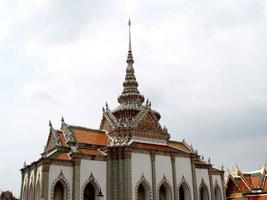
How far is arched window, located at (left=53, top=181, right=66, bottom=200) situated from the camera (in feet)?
97.0

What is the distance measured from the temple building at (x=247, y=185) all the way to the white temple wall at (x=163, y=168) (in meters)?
15.8

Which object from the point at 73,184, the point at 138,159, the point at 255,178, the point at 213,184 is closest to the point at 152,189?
the point at 138,159

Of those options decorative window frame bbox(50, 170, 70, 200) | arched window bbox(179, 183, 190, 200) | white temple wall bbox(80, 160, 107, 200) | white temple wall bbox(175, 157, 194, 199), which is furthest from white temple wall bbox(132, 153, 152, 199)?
decorative window frame bbox(50, 170, 70, 200)

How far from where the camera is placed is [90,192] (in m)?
31.4

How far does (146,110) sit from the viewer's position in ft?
125

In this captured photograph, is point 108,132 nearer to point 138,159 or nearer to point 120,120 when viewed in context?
point 120,120

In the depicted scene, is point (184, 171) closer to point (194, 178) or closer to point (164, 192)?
point (194, 178)

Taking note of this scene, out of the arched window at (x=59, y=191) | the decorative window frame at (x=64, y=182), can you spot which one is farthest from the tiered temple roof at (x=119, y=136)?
the arched window at (x=59, y=191)

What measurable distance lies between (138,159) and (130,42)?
1964 cm

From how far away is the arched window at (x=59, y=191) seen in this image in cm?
2958

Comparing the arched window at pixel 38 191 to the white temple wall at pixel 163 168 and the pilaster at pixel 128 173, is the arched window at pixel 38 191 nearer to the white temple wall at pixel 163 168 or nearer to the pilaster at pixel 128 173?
the pilaster at pixel 128 173

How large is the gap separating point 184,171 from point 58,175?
12913 mm

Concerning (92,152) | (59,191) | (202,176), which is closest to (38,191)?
(59,191)

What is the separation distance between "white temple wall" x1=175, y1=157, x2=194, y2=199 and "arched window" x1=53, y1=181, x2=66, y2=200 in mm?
11278
